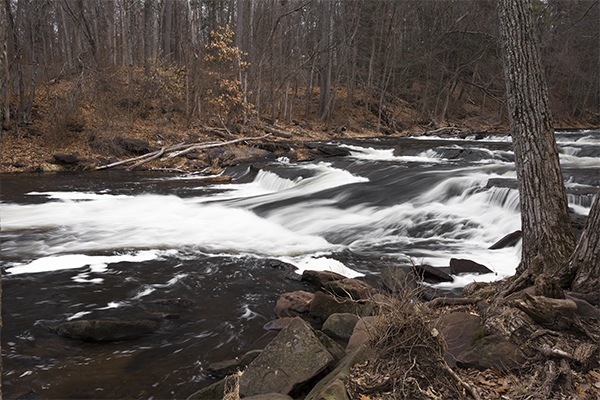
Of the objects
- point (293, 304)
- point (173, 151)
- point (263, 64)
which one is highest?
point (263, 64)

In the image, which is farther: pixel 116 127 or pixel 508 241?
pixel 116 127

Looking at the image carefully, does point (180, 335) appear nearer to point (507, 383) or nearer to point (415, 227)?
point (507, 383)

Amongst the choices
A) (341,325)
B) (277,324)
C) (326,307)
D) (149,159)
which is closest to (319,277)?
(326,307)

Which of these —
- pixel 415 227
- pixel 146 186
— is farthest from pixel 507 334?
pixel 146 186

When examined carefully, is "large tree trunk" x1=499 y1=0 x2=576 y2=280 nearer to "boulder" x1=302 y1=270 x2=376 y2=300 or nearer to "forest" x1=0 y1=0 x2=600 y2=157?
"boulder" x1=302 y1=270 x2=376 y2=300

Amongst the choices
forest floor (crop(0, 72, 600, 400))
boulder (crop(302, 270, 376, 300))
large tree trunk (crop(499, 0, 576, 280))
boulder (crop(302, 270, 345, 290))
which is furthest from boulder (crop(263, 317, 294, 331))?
forest floor (crop(0, 72, 600, 400))

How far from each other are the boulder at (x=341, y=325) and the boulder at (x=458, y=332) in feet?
3.61

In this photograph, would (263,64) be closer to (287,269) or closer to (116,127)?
(116,127)

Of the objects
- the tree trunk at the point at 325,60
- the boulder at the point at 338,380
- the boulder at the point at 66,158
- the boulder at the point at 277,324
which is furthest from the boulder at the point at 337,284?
the tree trunk at the point at 325,60

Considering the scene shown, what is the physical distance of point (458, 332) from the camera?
12.1ft

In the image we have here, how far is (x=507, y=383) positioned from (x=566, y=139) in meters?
21.8

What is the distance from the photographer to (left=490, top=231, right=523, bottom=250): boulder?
7.54m

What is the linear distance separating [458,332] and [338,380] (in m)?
1.37

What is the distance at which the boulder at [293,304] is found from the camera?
5344 millimetres
